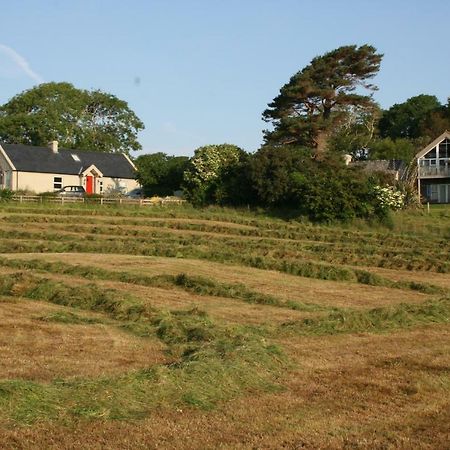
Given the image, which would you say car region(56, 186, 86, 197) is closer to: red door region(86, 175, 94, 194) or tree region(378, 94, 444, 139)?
red door region(86, 175, 94, 194)

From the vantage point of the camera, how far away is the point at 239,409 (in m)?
7.95

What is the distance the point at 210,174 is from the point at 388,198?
44.7ft

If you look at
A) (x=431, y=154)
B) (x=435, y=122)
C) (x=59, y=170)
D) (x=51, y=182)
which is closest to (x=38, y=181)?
(x=51, y=182)

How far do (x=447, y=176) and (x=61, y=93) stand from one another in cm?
4860

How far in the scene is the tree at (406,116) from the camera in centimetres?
9856

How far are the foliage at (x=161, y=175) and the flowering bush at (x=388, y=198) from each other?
58.9ft

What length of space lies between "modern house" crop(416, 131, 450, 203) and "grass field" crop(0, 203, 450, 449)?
3594cm

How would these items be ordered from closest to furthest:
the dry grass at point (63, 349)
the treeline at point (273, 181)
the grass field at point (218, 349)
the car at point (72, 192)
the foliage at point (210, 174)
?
the grass field at point (218, 349) < the dry grass at point (63, 349) < the treeline at point (273, 181) < the foliage at point (210, 174) < the car at point (72, 192)

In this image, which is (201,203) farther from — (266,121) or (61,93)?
(61,93)

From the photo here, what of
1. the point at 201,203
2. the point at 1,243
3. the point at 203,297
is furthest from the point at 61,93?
the point at 203,297

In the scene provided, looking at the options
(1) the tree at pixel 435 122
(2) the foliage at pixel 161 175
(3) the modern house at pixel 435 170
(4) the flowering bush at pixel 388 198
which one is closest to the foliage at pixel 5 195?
(2) the foliage at pixel 161 175

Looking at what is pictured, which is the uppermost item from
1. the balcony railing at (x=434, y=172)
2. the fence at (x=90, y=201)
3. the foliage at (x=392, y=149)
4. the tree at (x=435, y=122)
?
the tree at (x=435, y=122)

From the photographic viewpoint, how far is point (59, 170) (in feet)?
206

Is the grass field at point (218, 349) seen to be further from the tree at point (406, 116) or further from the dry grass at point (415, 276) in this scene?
the tree at point (406, 116)
